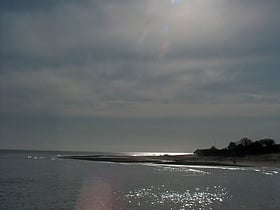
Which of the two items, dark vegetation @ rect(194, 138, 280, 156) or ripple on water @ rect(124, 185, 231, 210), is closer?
ripple on water @ rect(124, 185, 231, 210)

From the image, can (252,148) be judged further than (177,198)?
Yes

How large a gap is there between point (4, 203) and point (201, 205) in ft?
60.2

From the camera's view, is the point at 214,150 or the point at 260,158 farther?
the point at 214,150

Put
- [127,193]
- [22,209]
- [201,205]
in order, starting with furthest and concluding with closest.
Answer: [127,193]
[201,205]
[22,209]

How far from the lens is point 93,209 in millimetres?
39062

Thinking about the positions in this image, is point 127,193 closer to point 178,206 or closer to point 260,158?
point 178,206

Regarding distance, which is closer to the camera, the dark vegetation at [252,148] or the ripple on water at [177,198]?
the ripple on water at [177,198]

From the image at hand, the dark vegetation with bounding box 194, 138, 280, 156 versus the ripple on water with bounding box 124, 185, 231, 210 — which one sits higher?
the dark vegetation with bounding box 194, 138, 280, 156

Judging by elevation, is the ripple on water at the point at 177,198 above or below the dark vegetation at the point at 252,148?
below

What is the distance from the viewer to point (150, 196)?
161ft

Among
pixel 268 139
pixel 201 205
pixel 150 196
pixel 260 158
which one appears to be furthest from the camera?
pixel 268 139

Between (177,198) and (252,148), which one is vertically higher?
(252,148)

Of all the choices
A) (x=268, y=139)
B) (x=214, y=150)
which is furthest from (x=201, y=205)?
(x=214, y=150)

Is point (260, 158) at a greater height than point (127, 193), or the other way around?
point (260, 158)
